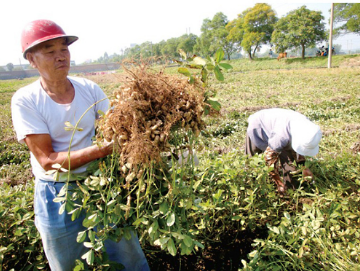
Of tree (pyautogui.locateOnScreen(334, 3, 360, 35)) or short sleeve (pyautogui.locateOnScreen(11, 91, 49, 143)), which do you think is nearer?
short sleeve (pyautogui.locateOnScreen(11, 91, 49, 143))

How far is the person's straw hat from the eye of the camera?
7.43 ft

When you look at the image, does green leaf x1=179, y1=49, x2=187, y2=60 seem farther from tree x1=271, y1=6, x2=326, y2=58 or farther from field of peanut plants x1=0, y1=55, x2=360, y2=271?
tree x1=271, y1=6, x2=326, y2=58

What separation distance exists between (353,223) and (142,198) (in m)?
1.83

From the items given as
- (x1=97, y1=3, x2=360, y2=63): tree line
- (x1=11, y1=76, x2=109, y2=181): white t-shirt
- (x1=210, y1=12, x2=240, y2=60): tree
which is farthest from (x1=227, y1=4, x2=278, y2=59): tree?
(x1=11, y1=76, x2=109, y2=181): white t-shirt

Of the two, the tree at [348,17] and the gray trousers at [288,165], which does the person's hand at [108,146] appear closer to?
the gray trousers at [288,165]

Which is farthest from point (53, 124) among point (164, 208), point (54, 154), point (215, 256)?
A: point (215, 256)

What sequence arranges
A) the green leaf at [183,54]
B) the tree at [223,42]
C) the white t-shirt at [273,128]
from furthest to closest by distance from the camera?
the tree at [223,42] < the white t-shirt at [273,128] < the green leaf at [183,54]

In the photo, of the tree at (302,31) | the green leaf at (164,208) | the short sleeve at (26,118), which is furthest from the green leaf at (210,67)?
the tree at (302,31)

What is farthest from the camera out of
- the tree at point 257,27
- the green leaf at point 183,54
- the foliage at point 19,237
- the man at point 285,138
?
the tree at point 257,27

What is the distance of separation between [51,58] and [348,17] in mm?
43150

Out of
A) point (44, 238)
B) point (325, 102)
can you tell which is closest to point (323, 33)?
point (325, 102)

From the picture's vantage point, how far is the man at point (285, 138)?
7.66 feet

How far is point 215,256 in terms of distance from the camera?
7.45 feet

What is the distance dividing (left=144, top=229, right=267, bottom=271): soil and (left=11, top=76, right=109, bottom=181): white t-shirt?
4.06 feet
